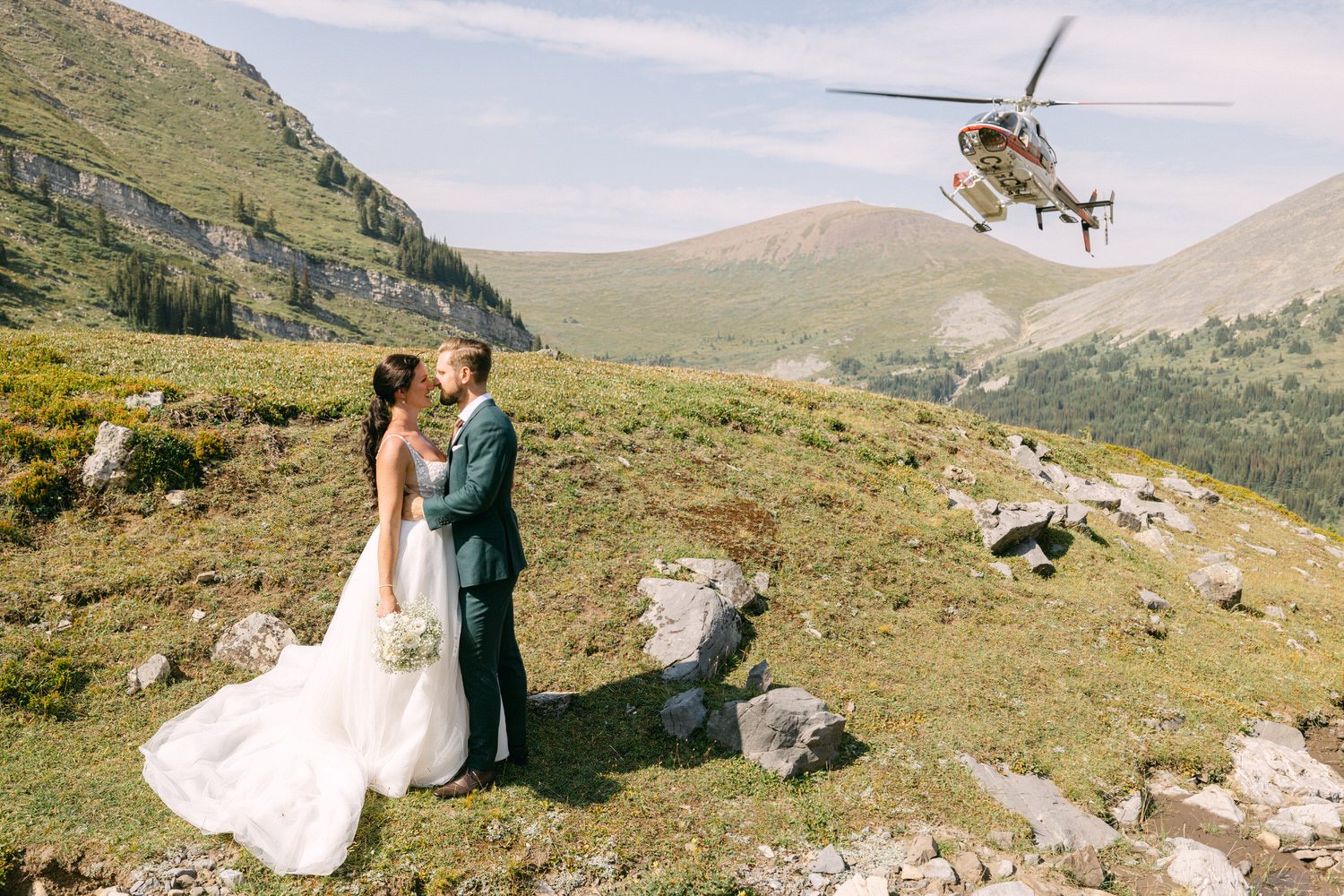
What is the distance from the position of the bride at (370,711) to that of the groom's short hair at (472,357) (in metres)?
0.37

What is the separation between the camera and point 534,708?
9734mm

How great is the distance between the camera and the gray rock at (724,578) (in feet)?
44.7

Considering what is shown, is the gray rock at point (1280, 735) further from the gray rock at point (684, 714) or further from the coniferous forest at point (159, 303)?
the coniferous forest at point (159, 303)

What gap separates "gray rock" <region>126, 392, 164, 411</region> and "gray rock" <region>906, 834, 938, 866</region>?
53.6 ft

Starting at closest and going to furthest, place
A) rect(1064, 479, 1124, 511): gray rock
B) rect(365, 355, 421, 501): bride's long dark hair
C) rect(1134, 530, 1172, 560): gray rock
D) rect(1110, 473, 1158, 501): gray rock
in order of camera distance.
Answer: rect(365, 355, 421, 501): bride's long dark hair → rect(1134, 530, 1172, 560): gray rock → rect(1064, 479, 1124, 511): gray rock → rect(1110, 473, 1158, 501): gray rock

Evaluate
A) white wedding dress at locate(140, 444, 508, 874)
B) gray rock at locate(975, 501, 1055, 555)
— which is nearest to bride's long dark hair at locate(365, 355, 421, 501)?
white wedding dress at locate(140, 444, 508, 874)

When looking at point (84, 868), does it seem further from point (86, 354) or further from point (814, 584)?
point (86, 354)

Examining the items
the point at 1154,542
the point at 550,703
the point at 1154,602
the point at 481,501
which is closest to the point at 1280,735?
the point at 1154,602

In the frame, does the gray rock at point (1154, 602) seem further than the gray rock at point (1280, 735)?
Yes

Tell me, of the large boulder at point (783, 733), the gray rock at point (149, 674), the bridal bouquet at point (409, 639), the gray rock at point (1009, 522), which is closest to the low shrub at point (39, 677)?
the gray rock at point (149, 674)

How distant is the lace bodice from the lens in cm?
739

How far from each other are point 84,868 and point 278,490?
865cm

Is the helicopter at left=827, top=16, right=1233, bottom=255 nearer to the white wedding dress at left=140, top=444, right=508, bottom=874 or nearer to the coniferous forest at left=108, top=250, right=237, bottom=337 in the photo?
the white wedding dress at left=140, top=444, right=508, bottom=874

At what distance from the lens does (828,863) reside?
7766mm
